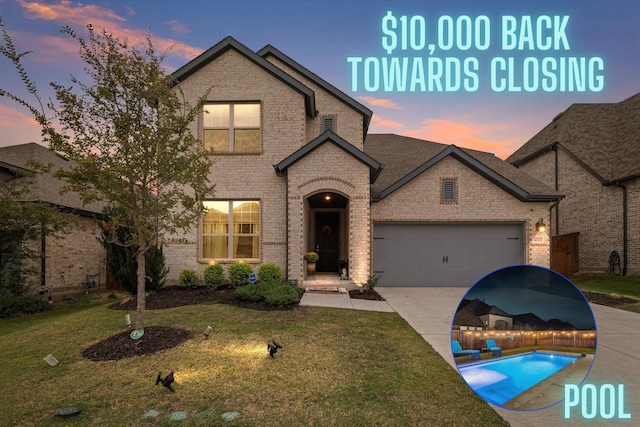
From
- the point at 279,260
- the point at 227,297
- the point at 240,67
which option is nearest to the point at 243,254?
the point at 279,260

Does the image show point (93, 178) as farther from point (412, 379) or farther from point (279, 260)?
point (279, 260)

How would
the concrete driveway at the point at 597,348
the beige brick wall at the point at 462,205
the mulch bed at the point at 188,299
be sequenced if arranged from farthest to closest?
the beige brick wall at the point at 462,205, the mulch bed at the point at 188,299, the concrete driveway at the point at 597,348

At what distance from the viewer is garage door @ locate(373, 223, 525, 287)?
13906 mm

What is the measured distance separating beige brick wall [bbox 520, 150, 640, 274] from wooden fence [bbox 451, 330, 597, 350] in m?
18.0

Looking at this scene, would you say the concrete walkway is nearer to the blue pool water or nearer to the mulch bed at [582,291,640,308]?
the mulch bed at [582,291,640,308]

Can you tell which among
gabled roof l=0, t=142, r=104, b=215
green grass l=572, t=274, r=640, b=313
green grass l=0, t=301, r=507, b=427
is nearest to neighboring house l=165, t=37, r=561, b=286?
green grass l=572, t=274, r=640, b=313

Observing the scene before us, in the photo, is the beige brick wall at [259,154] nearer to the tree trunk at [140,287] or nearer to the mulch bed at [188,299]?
the mulch bed at [188,299]

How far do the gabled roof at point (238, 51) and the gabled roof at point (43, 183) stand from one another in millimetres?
5343

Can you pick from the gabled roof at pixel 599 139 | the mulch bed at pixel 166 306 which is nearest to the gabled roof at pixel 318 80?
the mulch bed at pixel 166 306

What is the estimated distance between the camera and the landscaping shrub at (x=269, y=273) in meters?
11.9

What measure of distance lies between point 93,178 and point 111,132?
2.99ft

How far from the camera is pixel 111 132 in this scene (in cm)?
609

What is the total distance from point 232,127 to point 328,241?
6.76 m

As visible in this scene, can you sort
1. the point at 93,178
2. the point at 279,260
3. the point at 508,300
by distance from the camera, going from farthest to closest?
the point at 279,260 < the point at 93,178 < the point at 508,300
